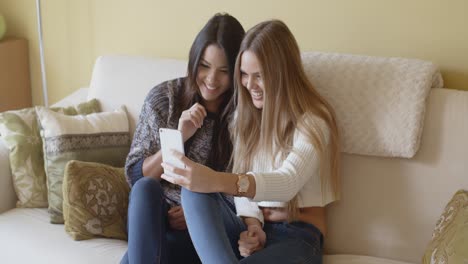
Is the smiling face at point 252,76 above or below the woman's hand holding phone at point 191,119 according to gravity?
above

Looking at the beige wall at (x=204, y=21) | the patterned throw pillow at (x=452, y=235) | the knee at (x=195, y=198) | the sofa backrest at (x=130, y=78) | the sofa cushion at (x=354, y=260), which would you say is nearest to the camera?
the patterned throw pillow at (x=452, y=235)

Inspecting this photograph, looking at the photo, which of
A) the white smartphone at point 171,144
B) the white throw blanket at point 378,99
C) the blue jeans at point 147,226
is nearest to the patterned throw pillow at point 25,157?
the blue jeans at point 147,226

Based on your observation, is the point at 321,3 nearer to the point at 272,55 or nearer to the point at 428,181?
the point at 272,55

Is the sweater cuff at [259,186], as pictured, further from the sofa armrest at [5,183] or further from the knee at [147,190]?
the sofa armrest at [5,183]

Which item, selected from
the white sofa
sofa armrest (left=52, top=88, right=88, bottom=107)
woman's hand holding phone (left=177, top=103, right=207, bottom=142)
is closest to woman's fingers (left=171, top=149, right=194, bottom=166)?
woman's hand holding phone (left=177, top=103, right=207, bottom=142)

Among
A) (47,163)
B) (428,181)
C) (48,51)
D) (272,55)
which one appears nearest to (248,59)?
(272,55)

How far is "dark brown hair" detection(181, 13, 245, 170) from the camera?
1.92 metres

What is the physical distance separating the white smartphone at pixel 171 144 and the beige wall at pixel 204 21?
32.1 inches

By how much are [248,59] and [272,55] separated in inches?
2.7

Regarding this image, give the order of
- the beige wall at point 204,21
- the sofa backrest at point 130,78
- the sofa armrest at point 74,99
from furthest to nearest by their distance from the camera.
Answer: the sofa armrest at point 74,99, the sofa backrest at point 130,78, the beige wall at point 204,21

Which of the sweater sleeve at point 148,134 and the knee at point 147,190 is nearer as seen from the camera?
the knee at point 147,190

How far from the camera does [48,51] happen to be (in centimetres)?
296

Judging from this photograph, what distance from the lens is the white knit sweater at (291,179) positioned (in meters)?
1.71

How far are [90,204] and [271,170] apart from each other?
57 cm
